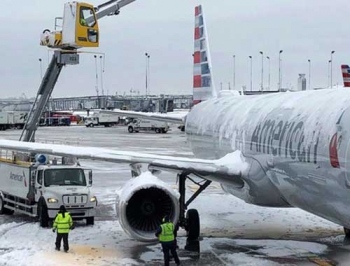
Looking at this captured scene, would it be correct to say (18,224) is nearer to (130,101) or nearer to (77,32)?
(77,32)

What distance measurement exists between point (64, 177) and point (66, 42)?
774cm

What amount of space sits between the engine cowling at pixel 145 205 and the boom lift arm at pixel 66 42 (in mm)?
11504

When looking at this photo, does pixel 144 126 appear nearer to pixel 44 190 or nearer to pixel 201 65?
pixel 201 65

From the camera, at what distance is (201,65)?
23.3m

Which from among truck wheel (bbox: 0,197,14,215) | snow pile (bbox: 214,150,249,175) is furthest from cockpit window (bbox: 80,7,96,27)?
snow pile (bbox: 214,150,249,175)

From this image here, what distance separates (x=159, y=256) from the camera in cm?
1388

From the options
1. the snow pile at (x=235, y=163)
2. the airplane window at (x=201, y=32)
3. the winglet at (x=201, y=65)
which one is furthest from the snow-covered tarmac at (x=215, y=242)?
the airplane window at (x=201, y=32)

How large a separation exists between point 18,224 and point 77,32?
912 cm

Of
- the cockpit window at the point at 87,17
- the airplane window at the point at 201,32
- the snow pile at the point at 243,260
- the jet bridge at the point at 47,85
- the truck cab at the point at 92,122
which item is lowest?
the truck cab at the point at 92,122

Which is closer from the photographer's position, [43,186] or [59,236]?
[59,236]

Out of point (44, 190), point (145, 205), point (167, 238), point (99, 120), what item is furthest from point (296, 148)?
point (99, 120)

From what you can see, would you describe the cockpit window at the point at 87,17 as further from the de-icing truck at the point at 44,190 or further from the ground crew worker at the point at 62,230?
the ground crew worker at the point at 62,230

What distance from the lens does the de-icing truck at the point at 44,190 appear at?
1712 cm

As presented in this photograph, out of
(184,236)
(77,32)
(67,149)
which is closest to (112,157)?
(67,149)
